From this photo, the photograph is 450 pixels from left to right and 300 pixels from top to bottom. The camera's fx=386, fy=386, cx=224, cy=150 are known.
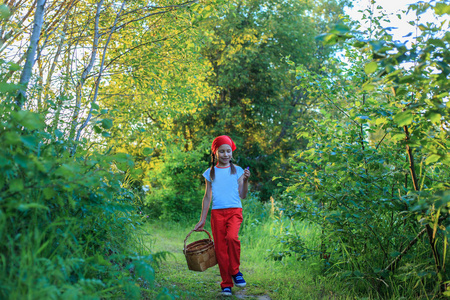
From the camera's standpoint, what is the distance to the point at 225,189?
14.5ft

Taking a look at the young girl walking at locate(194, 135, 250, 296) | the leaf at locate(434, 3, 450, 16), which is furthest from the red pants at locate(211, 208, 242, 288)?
the leaf at locate(434, 3, 450, 16)

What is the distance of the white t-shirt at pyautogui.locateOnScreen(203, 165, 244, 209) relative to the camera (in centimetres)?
437

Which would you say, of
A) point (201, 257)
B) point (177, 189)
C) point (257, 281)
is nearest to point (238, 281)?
point (257, 281)

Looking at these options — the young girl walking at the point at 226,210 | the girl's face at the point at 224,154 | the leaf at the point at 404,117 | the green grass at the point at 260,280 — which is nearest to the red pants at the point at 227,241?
the young girl walking at the point at 226,210

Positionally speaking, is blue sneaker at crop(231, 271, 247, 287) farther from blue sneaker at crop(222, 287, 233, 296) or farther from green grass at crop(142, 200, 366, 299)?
blue sneaker at crop(222, 287, 233, 296)

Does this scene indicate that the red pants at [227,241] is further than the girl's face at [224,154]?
No

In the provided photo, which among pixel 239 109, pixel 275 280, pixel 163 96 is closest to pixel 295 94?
pixel 239 109

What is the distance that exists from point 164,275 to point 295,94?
1682 cm

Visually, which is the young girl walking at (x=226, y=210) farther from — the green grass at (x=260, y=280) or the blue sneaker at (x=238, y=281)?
the green grass at (x=260, y=280)

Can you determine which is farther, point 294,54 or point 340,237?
point 294,54

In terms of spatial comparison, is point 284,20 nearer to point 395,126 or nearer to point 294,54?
point 294,54

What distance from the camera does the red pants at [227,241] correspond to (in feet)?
13.7

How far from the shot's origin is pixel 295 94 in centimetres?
2020

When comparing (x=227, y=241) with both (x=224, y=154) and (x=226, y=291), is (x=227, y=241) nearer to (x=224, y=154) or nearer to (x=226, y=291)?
(x=226, y=291)
